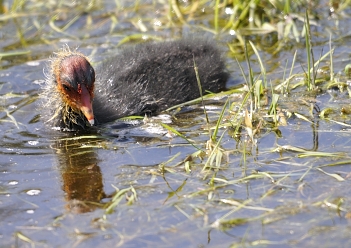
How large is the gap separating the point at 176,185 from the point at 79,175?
635 millimetres

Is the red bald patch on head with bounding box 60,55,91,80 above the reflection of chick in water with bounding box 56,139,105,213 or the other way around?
above

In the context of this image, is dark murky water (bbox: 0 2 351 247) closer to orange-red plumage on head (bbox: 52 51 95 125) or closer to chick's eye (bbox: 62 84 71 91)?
orange-red plumage on head (bbox: 52 51 95 125)

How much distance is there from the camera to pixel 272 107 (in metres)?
4.33

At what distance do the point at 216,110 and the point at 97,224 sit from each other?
5.99 ft

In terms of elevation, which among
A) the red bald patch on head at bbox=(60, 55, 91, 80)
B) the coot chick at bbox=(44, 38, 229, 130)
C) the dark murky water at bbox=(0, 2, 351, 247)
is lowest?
the dark murky water at bbox=(0, 2, 351, 247)

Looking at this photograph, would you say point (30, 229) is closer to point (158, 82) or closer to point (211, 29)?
point (158, 82)

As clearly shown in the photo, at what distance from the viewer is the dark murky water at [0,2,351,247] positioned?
3074 millimetres

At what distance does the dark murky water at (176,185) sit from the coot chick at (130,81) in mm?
183

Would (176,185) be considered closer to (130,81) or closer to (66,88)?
(66,88)

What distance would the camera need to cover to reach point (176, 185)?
Answer: 356 centimetres

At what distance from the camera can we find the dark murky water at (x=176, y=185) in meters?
3.07

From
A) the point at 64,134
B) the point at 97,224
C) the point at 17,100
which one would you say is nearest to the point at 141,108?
the point at 64,134

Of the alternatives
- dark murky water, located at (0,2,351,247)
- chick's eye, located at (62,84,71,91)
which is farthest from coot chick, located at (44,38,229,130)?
dark murky water, located at (0,2,351,247)

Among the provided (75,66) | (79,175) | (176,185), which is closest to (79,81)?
(75,66)
